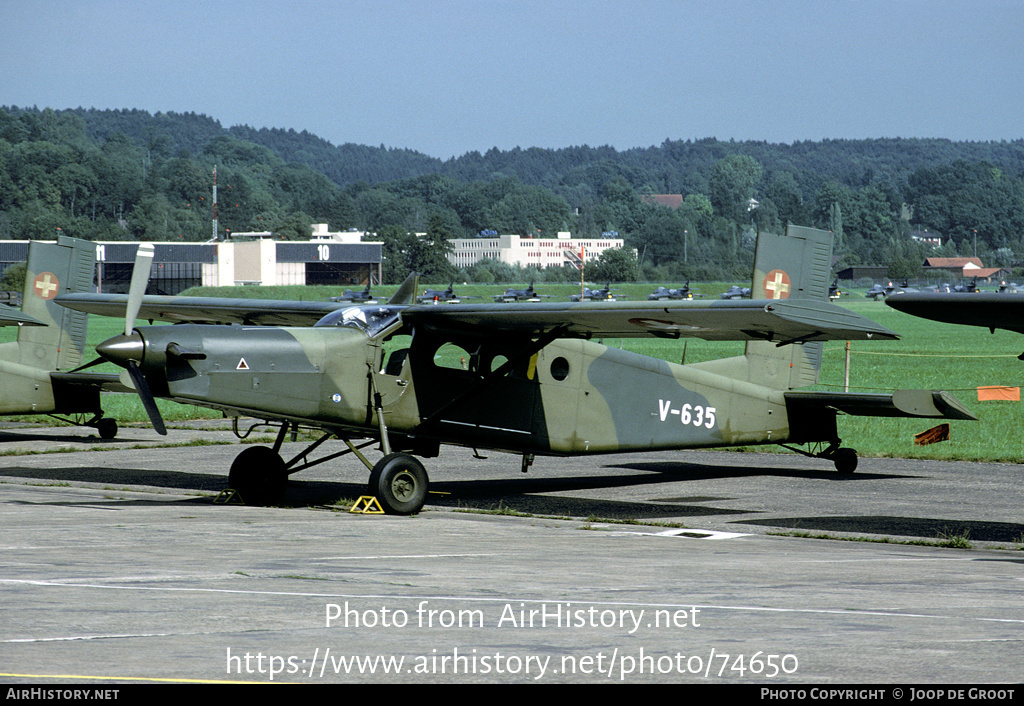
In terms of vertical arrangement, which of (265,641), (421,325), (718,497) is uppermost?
(421,325)

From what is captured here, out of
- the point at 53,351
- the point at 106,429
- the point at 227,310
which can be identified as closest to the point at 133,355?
the point at 227,310

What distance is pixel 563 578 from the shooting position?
28.8 feet

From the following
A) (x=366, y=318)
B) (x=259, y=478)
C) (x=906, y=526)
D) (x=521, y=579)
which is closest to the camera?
(x=521, y=579)

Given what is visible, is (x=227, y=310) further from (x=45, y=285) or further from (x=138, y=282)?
(x=45, y=285)

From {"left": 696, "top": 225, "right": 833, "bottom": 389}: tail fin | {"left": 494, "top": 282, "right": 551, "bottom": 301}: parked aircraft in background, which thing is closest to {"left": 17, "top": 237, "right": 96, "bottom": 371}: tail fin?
{"left": 696, "top": 225, "right": 833, "bottom": 389}: tail fin

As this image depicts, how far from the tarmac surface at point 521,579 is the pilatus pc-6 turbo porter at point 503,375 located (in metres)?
0.81

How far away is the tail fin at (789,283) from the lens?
1745 centimetres

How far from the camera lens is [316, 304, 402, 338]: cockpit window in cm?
1372

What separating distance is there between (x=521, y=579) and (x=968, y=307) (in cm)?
446

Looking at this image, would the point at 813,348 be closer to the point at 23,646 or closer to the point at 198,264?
the point at 23,646

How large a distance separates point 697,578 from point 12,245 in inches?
6031

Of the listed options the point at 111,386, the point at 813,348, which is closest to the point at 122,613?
the point at 813,348

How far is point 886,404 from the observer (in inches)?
630
